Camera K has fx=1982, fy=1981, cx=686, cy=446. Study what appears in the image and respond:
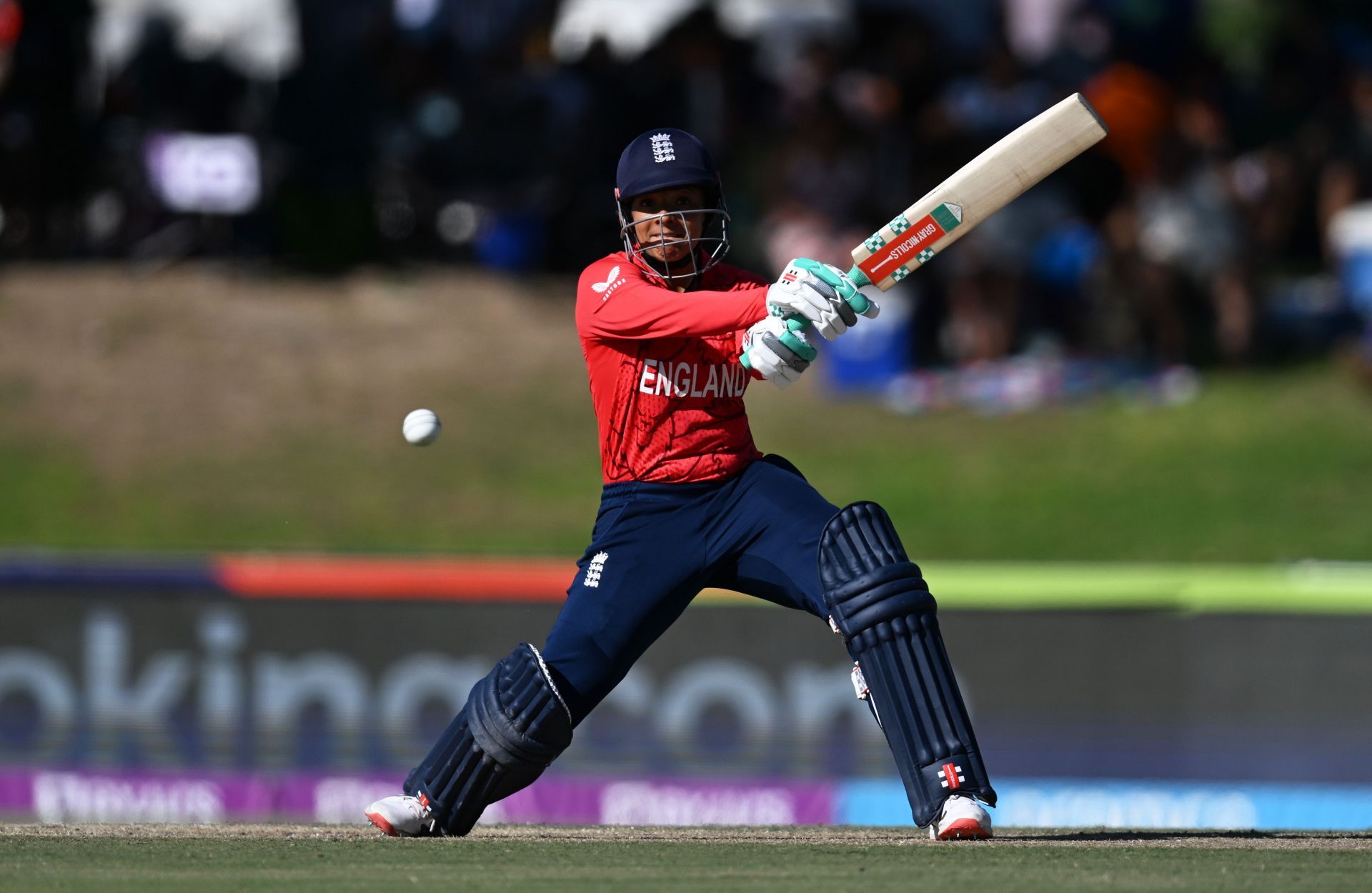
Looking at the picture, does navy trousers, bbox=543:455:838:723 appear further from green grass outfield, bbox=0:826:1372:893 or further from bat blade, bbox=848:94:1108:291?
bat blade, bbox=848:94:1108:291

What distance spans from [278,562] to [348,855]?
159 inches

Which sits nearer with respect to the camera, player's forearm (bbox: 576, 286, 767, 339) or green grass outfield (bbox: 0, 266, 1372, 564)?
player's forearm (bbox: 576, 286, 767, 339)

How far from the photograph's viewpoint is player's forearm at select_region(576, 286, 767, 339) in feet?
15.4

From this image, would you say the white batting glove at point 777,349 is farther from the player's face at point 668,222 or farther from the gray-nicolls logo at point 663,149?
the gray-nicolls logo at point 663,149

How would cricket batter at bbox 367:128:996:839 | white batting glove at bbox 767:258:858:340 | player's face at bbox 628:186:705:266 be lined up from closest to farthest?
white batting glove at bbox 767:258:858:340, cricket batter at bbox 367:128:996:839, player's face at bbox 628:186:705:266

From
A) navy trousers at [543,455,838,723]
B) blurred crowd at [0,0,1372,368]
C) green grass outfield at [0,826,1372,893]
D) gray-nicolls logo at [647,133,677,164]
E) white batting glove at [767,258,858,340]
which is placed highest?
blurred crowd at [0,0,1372,368]

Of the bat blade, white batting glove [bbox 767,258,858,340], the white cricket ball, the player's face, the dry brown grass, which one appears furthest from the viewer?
the dry brown grass

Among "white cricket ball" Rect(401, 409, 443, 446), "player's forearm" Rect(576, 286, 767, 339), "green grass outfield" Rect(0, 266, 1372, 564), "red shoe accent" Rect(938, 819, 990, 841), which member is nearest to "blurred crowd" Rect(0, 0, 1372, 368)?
"green grass outfield" Rect(0, 266, 1372, 564)

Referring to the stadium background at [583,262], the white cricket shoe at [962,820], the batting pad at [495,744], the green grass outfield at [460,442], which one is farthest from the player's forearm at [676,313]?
the green grass outfield at [460,442]

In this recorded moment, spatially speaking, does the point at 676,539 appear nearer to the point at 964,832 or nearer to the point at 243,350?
the point at 964,832

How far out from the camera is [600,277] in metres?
4.99

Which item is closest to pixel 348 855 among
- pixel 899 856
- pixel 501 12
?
pixel 899 856

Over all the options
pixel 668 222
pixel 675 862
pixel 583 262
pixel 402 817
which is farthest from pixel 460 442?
pixel 675 862

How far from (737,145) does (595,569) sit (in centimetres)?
840
